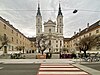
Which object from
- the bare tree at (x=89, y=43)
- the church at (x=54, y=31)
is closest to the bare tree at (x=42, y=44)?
the bare tree at (x=89, y=43)

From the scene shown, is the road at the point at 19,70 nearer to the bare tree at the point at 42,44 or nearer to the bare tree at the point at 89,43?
the bare tree at the point at 89,43

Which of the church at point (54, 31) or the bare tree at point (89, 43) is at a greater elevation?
the church at point (54, 31)

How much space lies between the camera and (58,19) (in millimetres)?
122250

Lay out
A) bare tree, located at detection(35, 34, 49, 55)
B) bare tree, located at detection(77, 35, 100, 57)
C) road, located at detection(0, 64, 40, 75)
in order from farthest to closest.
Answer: bare tree, located at detection(35, 34, 49, 55) → bare tree, located at detection(77, 35, 100, 57) → road, located at detection(0, 64, 40, 75)

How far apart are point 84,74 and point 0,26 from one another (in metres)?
36.1

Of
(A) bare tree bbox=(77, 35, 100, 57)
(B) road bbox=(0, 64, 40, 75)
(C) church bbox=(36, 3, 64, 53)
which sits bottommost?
(B) road bbox=(0, 64, 40, 75)

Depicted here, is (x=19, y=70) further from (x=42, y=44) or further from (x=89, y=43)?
(x=42, y=44)

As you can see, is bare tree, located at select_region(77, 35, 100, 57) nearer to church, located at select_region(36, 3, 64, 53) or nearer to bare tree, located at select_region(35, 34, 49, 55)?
bare tree, located at select_region(35, 34, 49, 55)

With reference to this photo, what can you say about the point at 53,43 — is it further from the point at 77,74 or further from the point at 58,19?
the point at 77,74

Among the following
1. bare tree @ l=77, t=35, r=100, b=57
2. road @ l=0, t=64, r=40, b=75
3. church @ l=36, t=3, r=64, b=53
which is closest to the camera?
road @ l=0, t=64, r=40, b=75

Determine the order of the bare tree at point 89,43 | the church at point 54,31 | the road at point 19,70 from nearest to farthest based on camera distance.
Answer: the road at point 19,70 < the bare tree at point 89,43 < the church at point 54,31

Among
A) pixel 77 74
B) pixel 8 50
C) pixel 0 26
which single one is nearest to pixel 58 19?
pixel 8 50

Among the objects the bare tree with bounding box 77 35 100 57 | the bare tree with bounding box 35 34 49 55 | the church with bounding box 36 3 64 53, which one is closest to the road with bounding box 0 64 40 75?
the bare tree with bounding box 77 35 100 57

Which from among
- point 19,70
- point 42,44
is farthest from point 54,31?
point 19,70
